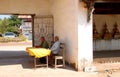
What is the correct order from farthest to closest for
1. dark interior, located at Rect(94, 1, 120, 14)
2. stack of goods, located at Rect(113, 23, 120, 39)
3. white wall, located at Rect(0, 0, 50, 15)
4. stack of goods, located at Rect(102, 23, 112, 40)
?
stack of goods, located at Rect(113, 23, 120, 39)
stack of goods, located at Rect(102, 23, 112, 40)
dark interior, located at Rect(94, 1, 120, 14)
white wall, located at Rect(0, 0, 50, 15)

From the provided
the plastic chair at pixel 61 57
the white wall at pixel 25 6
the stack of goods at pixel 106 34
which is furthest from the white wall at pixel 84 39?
the stack of goods at pixel 106 34

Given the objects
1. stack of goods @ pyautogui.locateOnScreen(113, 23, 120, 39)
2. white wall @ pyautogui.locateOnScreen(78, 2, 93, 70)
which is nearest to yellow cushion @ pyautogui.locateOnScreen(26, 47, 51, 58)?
white wall @ pyautogui.locateOnScreen(78, 2, 93, 70)

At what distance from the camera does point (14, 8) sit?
14117 millimetres

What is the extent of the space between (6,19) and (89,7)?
40.1 meters

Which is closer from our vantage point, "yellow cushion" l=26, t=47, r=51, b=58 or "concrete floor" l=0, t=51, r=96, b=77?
"concrete floor" l=0, t=51, r=96, b=77

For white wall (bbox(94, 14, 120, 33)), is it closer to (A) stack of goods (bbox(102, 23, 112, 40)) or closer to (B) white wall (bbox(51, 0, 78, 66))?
(A) stack of goods (bbox(102, 23, 112, 40))

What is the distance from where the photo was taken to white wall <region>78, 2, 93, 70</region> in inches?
409

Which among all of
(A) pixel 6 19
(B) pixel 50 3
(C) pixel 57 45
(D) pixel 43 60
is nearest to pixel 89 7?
(C) pixel 57 45

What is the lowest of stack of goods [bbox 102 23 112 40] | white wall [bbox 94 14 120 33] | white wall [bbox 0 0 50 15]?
stack of goods [bbox 102 23 112 40]

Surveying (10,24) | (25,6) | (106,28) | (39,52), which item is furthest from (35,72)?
(10,24)

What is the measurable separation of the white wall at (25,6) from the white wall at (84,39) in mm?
4391

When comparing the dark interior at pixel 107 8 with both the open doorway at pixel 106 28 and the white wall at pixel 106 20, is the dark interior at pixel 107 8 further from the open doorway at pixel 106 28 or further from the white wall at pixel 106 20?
the white wall at pixel 106 20

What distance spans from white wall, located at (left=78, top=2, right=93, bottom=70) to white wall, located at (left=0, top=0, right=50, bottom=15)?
439 cm

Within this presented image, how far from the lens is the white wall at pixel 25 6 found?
46.0 feet
